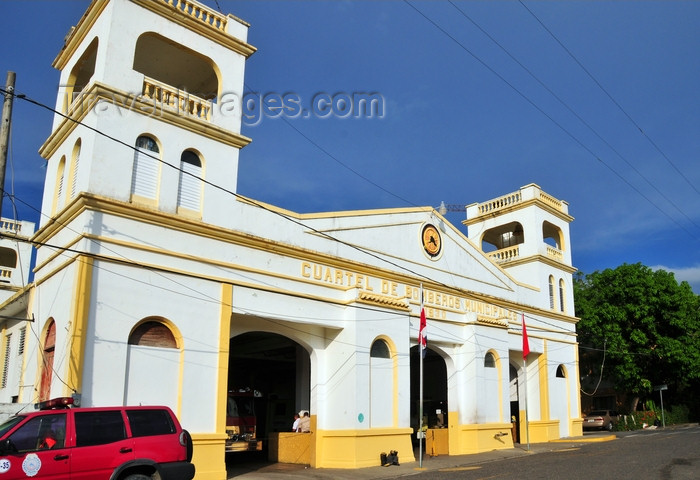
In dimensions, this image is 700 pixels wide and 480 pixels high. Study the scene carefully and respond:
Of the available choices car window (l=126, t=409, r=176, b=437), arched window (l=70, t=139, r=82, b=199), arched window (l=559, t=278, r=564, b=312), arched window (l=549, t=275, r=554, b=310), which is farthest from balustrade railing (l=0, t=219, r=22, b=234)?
arched window (l=559, t=278, r=564, b=312)

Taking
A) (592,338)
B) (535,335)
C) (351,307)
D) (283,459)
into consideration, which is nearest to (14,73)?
(351,307)

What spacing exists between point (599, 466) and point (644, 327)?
2619 centimetres

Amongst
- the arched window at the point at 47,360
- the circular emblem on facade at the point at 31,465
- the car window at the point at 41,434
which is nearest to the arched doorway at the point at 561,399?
the arched window at the point at 47,360

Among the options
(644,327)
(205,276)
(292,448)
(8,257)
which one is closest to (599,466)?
(292,448)

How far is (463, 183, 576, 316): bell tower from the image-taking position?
1233 inches

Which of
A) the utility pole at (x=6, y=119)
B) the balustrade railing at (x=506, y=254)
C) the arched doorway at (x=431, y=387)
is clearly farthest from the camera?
the balustrade railing at (x=506, y=254)

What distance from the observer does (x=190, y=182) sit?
1684 centimetres

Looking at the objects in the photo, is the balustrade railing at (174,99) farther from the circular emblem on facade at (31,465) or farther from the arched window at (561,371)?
the arched window at (561,371)

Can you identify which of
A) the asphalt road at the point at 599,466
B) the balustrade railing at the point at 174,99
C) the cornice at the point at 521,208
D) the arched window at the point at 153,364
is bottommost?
the asphalt road at the point at 599,466

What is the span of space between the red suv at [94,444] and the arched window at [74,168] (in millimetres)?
6319

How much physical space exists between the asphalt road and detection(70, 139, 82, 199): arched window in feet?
38.6

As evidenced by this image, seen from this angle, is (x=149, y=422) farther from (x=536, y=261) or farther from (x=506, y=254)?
(x=506, y=254)

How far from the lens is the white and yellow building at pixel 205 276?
47.9 ft

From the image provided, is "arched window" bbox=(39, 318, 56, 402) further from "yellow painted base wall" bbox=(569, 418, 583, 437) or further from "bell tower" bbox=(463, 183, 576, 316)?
"yellow painted base wall" bbox=(569, 418, 583, 437)
